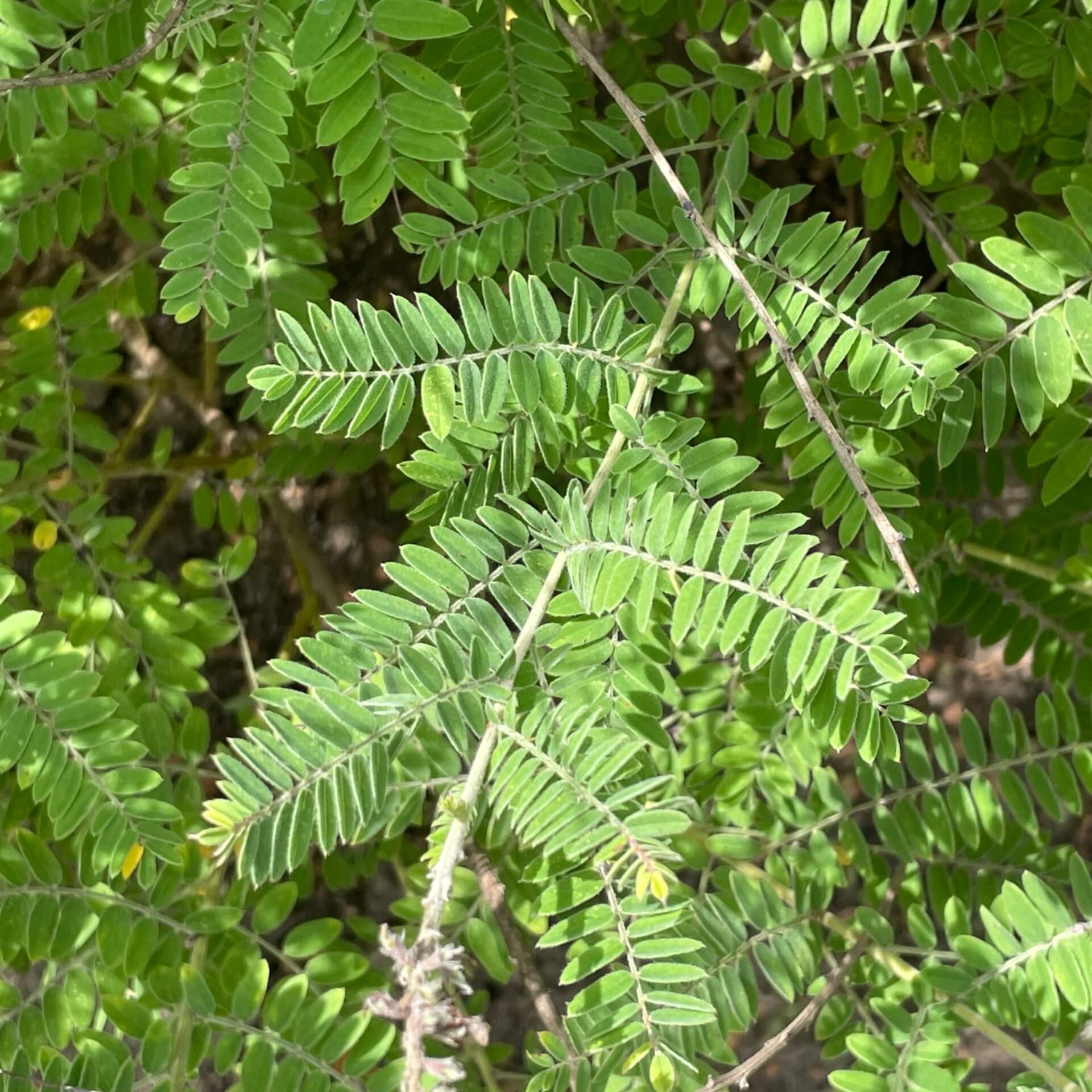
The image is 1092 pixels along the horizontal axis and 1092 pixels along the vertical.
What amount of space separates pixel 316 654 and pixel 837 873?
842 mm

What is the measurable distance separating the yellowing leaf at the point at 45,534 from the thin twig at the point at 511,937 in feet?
2.47

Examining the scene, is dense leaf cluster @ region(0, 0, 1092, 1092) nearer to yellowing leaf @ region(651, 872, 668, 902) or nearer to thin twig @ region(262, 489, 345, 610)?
yellowing leaf @ region(651, 872, 668, 902)

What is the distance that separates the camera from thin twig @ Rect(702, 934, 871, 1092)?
95 cm

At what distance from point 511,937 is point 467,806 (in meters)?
0.58

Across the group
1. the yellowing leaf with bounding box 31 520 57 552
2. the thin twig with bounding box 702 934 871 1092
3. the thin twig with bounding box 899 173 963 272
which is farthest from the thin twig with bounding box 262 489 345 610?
the thin twig with bounding box 899 173 963 272

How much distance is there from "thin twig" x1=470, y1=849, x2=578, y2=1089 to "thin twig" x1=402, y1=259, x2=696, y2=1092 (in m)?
0.28

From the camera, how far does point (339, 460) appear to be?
1.61 meters

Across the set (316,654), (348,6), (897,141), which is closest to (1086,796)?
(897,141)

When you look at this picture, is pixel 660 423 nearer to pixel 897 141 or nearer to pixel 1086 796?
pixel 897 141

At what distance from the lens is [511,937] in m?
1.32

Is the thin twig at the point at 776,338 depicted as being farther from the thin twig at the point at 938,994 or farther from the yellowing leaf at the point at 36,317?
the yellowing leaf at the point at 36,317

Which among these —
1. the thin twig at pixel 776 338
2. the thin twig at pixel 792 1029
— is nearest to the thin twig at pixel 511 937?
the thin twig at pixel 792 1029

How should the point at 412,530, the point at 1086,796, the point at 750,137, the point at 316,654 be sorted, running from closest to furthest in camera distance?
the point at 316,654 < the point at 750,137 < the point at 412,530 < the point at 1086,796

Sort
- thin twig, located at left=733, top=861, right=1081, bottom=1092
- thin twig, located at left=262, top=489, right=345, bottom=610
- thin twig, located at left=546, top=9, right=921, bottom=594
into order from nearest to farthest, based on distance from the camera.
A: thin twig, located at left=546, top=9, right=921, bottom=594
thin twig, located at left=733, top=861, right=1081, bottom=1092
thin twig, located at left=262, top=489, right=345, bottom=610
